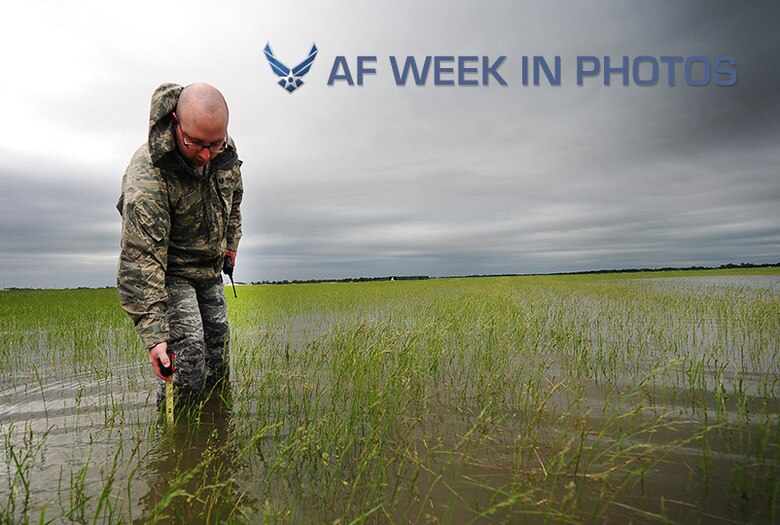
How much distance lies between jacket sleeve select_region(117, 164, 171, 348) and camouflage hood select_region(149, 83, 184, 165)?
23 cm

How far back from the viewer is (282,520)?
2.12 metres

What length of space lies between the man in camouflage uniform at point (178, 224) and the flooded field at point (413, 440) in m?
0.65

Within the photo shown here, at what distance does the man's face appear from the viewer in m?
2.95

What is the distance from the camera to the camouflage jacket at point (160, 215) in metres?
3.10

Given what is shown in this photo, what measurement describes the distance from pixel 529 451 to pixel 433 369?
1932mm

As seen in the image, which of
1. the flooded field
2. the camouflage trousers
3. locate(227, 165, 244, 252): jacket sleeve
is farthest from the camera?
locate(227, 165, 244, 252): jacket sleeve

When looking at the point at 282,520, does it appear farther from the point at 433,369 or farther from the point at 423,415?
the point at 433,369

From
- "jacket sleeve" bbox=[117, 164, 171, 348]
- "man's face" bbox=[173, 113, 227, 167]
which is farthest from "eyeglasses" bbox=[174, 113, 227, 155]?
"jacket sleeve" bbox=[117, 164, 171, 348]

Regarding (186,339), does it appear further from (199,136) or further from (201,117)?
(201,117)

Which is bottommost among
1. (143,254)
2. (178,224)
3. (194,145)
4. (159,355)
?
(159,355)

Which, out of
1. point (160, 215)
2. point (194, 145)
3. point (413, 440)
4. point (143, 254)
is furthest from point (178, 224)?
point (413, 440)

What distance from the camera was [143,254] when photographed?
3.18 meters

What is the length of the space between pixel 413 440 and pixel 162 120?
3.00 meters

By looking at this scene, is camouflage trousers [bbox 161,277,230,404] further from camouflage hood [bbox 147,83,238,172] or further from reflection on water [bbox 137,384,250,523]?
camouflage hood [bbox 147,83,238,172]
